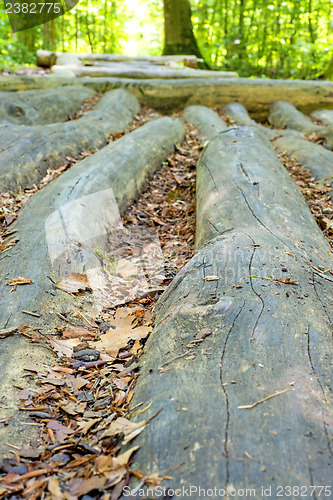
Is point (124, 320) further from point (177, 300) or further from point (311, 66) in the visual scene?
point (311, 66)

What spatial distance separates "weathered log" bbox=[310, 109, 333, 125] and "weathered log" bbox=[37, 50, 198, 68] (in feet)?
16.5

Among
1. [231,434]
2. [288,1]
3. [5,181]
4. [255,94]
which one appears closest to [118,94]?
[255,94]

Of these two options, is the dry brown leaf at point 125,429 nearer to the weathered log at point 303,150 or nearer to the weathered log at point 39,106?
the weathered log at point 303,150

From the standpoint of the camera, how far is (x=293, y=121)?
26.2 feet

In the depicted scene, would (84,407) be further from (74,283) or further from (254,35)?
(254,35)

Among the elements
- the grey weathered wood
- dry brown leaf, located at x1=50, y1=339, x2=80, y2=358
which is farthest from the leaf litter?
the grey weathered wood

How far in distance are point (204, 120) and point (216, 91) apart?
2.01m

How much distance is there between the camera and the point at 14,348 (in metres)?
2.42

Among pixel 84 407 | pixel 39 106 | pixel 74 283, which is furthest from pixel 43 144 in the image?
pixel 84 407

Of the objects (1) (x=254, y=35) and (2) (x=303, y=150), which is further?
(1) (x=254, y=35)

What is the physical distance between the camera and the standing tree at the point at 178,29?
1346 centimetres

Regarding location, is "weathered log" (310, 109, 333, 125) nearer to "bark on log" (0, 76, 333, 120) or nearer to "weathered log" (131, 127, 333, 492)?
"bark on log" (0, 76, 333, 120)

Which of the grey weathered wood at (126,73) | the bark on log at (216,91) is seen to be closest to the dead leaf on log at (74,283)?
the bark on log at (216,91)

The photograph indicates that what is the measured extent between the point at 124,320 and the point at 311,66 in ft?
45.9
